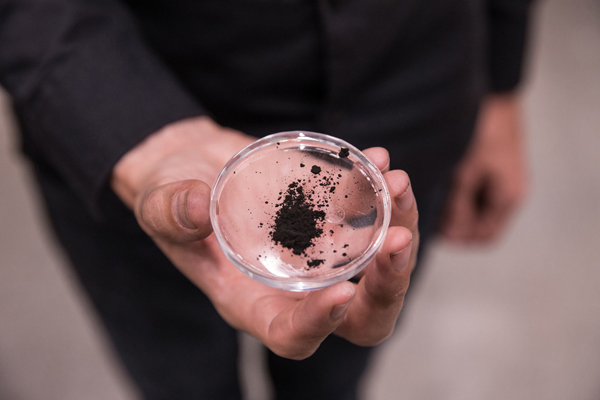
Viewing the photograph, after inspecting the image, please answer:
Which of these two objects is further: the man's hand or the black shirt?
the man's hand

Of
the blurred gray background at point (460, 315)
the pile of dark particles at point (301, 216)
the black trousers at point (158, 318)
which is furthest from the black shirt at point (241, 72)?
the blurred gray background at point (460, 315)

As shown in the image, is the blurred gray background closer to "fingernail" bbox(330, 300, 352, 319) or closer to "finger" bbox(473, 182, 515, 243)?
"finger" bbox(473, 182, 515, 243)

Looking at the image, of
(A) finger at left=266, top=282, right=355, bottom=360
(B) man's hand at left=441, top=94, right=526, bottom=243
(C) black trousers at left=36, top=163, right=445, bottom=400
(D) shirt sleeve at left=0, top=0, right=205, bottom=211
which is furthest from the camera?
(B) man's hand at left=441, top=94, right=526, bottom=243

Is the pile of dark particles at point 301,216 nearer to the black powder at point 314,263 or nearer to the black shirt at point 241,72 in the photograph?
the black powder at point 314,263

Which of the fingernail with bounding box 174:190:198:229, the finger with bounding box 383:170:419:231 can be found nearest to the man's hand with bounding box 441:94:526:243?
the finger with bounding box 383:170:419:231

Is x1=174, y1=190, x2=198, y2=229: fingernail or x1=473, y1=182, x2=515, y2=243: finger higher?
x1=174, y1=190, x2=198, y2=229: fingernail
